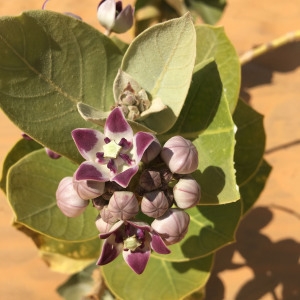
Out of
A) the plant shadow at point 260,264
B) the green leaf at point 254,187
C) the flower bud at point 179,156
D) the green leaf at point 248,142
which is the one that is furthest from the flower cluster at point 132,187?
the plant shadow at point 260,264

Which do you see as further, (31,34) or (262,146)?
(262,146)

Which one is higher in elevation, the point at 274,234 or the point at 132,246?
the point at 132,246

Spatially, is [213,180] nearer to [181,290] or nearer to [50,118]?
[50,118]

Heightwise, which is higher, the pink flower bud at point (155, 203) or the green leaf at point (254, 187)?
the pink flower bud at point (155, 203)

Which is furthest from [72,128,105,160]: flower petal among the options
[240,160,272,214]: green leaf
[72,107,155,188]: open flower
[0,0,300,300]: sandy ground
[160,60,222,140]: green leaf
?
[0,0,300,300]: sandy ground

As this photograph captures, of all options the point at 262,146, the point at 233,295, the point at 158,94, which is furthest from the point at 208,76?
the point at 233,295

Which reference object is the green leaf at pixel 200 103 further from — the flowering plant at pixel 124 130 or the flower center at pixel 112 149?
the flower center at pixel 112 149

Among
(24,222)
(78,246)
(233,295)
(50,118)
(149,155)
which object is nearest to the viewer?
(149,155)
